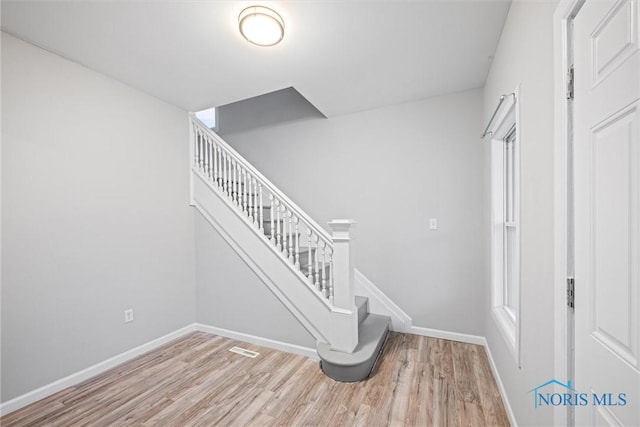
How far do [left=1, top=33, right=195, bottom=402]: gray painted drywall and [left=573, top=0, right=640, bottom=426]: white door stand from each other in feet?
10.1

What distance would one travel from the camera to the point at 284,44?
203cm

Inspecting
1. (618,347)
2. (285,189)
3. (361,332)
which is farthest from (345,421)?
(285,189)

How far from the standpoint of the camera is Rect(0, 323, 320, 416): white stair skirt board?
6.24ft

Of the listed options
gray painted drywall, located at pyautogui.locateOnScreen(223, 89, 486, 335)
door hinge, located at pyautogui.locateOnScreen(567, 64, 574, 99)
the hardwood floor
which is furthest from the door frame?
gray painted drywall, located at pyautogui.locateOnScreen(223, 89, 486, 335)

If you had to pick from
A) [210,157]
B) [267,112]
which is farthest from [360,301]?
[267,112]

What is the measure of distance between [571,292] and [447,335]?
2.15 meters

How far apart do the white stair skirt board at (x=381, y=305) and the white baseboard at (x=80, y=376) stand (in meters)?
2.06

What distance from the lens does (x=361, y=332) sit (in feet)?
8.63

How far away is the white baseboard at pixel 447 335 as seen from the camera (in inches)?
108

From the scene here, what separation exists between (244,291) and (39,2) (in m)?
2.54

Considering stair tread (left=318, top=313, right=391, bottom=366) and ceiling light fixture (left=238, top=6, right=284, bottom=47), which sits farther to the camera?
stair tread (left=318, top=313, right=391, bottom=366)

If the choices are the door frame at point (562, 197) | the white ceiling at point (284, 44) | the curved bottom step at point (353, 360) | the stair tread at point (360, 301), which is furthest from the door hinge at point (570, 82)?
the stair tread at point (360, 301)

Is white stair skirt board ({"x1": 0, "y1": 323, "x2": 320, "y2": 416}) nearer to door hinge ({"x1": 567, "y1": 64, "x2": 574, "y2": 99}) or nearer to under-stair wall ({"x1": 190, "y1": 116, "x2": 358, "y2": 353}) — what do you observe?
under-stair wall ({"x1": 190, "y1": 116, "x2": 358, "y2": 353})

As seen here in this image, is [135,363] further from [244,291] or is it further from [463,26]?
[463,26]
